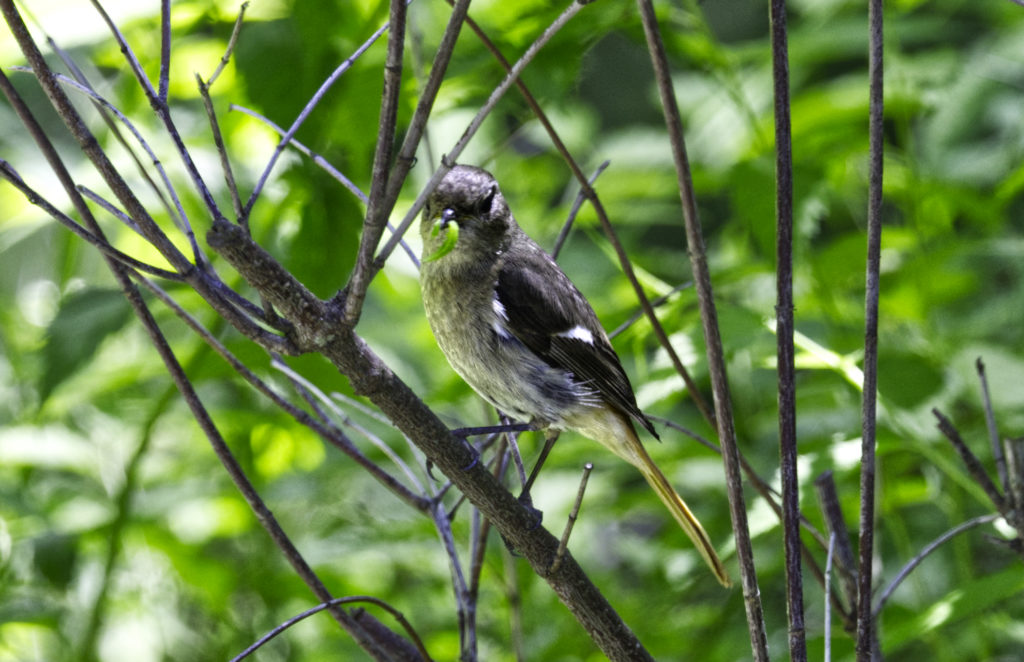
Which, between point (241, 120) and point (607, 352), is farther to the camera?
point (241, 120)

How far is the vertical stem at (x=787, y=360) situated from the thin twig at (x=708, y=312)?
4 cm

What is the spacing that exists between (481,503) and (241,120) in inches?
53.5

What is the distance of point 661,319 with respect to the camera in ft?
5.53

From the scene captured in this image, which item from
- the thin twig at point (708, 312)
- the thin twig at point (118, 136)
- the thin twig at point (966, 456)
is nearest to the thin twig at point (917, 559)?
the thin twig at point (966, 456)

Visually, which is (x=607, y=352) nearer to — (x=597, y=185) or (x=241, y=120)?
(x=241, y=120)

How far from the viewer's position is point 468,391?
2070 mm

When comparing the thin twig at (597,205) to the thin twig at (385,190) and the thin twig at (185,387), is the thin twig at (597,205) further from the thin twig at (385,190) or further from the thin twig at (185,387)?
the thin twig at (185,387)

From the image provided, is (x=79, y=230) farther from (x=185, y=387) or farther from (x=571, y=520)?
(x=571, y=520)

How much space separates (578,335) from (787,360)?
835mm

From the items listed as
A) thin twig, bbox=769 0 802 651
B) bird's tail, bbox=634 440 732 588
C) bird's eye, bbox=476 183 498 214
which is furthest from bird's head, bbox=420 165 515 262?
thin twig, bbox=769 0 802 651

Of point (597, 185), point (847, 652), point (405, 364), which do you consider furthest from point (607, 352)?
point (597, 185)

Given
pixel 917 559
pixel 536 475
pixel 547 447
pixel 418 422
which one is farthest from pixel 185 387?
pixel 917 559

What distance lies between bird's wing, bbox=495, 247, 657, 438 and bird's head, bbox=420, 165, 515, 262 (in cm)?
7

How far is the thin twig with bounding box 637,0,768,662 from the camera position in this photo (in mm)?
806
